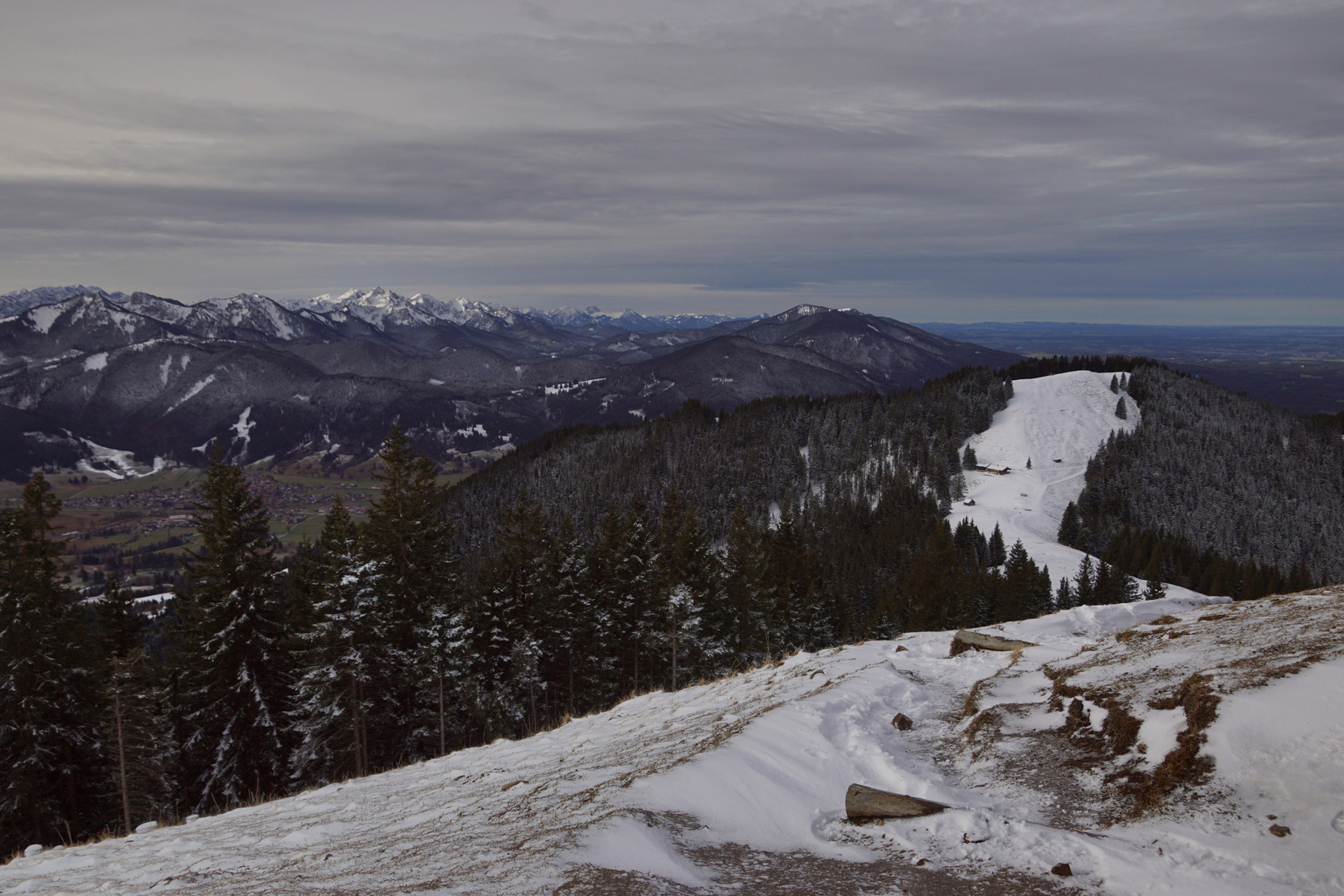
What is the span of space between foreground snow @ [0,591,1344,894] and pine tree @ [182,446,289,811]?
532 inches

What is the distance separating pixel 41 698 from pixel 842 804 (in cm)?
2668

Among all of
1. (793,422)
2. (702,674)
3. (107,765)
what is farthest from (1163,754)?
(793,422)

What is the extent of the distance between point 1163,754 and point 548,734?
495 inches

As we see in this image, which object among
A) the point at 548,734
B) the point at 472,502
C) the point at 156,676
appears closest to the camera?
the point at 548,734

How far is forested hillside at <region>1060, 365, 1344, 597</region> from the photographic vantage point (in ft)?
337

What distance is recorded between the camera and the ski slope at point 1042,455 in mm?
109188

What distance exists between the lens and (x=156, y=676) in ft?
87.0

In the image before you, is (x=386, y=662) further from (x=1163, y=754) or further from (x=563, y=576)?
(x=1163, y=754)

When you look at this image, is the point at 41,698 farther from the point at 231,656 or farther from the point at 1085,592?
the point at 1085,592

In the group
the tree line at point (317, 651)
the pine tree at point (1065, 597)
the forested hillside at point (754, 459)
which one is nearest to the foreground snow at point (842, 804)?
the tree line at point (317, 651)

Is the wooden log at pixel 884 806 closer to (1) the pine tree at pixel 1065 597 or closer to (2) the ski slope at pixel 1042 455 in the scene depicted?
(1) the pine tree at pixel 1065 597

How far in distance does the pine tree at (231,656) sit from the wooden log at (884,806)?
24411mm

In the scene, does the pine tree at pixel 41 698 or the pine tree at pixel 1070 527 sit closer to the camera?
the pine tree at pixel 41 698

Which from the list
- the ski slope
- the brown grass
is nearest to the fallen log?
the brown grass
